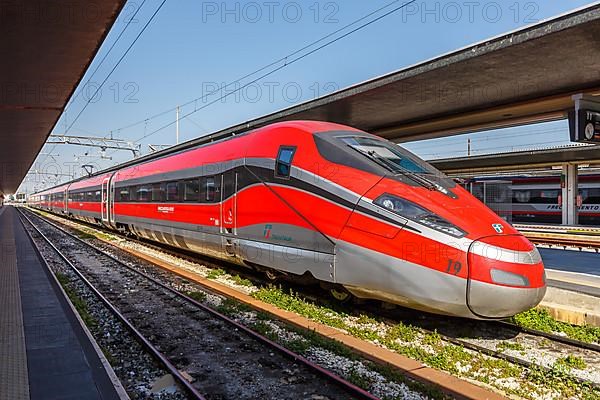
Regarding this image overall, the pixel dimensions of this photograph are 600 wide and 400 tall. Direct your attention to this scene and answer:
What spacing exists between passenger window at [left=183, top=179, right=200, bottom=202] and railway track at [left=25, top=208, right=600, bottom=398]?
5.41 m

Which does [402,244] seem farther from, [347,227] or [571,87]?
[571,87]

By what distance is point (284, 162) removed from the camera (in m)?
7.93

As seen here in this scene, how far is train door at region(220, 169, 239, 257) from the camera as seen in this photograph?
9359 mm

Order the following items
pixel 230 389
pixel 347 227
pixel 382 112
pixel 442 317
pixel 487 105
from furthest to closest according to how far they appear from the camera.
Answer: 1. pixel 382 112
2. pixel 487 105
3. pixel 442 317
4. pixel 347 227
5. pixel 230 389

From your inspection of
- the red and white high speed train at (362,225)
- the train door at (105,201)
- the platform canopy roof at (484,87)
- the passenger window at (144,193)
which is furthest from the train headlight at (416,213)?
the train door at (105,201)

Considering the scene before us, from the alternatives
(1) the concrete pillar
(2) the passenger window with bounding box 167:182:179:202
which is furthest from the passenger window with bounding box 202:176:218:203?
(1) the concrete pillar

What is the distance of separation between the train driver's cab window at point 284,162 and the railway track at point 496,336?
2506 mm

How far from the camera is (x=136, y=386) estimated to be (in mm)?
4969

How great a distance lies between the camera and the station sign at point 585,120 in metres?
8.95

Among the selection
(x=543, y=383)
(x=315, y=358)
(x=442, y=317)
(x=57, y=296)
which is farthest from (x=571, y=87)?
(x=57, y=296)

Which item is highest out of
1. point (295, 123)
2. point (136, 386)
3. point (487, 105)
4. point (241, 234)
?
point (487, 105)

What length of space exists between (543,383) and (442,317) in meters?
2.24

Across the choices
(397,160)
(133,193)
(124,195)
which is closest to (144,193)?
(133,193)

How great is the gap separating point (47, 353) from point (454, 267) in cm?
487
